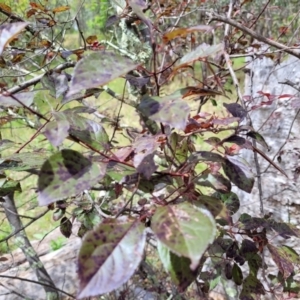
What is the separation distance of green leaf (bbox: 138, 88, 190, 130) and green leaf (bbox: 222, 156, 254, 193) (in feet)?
0.46

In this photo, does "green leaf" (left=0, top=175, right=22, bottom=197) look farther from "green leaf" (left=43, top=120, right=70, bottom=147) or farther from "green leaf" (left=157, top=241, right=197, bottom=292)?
"green leaf" (left=157, top=241, right=197, bottom=292)

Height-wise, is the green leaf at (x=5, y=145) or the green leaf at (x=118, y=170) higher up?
the green leaf at (x=118, y=170)

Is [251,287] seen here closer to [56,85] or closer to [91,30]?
[56,85]

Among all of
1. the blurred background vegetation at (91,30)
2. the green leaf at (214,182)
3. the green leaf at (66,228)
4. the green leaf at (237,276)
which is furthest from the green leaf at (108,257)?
the blurred background vegetation at (91,30)

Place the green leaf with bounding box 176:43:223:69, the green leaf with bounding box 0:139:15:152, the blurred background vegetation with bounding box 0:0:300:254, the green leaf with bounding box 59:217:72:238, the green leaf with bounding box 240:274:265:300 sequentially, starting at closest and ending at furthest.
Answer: the green leaf with bounding box 176:43:223:69 < the green leaf with bounding box 0:139:15:152 < the green leaf with bounding box 240:274:265:300 < the green leaf with bounding box 59:217:72:238 < the blurred background vegetation with bounding box 0:0:300:254

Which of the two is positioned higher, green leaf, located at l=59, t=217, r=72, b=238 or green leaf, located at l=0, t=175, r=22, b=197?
green leaf, located at l=0, t=175, r=22, b=197

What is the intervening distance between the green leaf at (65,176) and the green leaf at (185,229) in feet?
0.29

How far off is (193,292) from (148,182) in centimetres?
152

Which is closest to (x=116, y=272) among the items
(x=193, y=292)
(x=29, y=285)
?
(x=193, y=292)

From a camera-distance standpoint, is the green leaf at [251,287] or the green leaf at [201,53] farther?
the green leaf at [251,287]

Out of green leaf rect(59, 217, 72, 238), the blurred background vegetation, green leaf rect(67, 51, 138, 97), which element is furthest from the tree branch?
the blurred background vegetation

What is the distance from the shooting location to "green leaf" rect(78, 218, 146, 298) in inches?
12.7

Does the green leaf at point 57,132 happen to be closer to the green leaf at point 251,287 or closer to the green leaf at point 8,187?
the green leaf at point 8,187

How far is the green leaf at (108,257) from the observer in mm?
323
